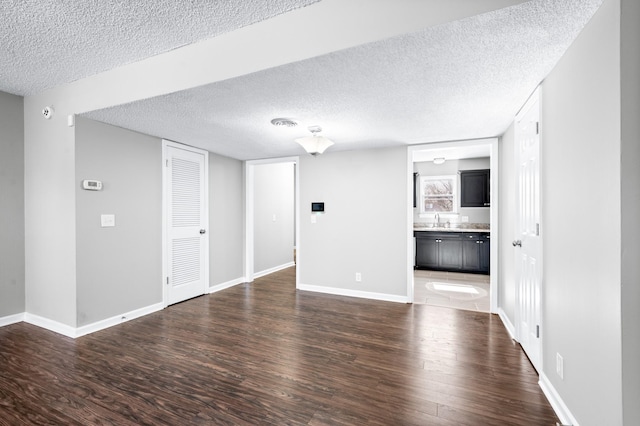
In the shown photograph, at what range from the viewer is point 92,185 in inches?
122

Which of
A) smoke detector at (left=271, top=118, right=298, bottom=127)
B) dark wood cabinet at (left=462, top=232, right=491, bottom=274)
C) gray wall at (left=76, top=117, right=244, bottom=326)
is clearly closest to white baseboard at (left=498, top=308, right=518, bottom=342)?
dark wood cabinet at (left=462, top=232, right=491, bottom=274)

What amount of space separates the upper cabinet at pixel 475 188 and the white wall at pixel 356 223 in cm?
293

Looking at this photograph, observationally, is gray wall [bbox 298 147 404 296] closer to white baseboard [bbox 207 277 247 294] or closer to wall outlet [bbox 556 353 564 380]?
white baseboard [bbox 207 277 247 294]

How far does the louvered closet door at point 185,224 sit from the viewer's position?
159 inches

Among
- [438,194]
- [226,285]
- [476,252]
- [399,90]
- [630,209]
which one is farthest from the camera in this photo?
[438,194]

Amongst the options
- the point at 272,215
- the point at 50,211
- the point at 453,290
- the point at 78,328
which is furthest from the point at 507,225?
the point at 50,211

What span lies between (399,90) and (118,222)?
326cm

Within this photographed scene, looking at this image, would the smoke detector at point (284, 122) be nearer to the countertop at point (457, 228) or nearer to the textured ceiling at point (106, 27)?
the textured ceiling at point (106, 27)

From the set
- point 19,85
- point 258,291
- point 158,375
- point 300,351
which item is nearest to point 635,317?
point 300,351

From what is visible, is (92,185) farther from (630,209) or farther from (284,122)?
(630,209)

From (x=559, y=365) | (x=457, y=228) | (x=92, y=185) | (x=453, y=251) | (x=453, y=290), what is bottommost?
(x=453, y=290)

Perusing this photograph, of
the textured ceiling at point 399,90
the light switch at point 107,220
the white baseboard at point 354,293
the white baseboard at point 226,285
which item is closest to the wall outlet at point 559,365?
the textured ceiling at point 399,90

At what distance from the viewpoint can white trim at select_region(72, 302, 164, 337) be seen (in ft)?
9.98

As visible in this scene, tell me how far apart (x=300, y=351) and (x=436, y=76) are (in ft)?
8.16
